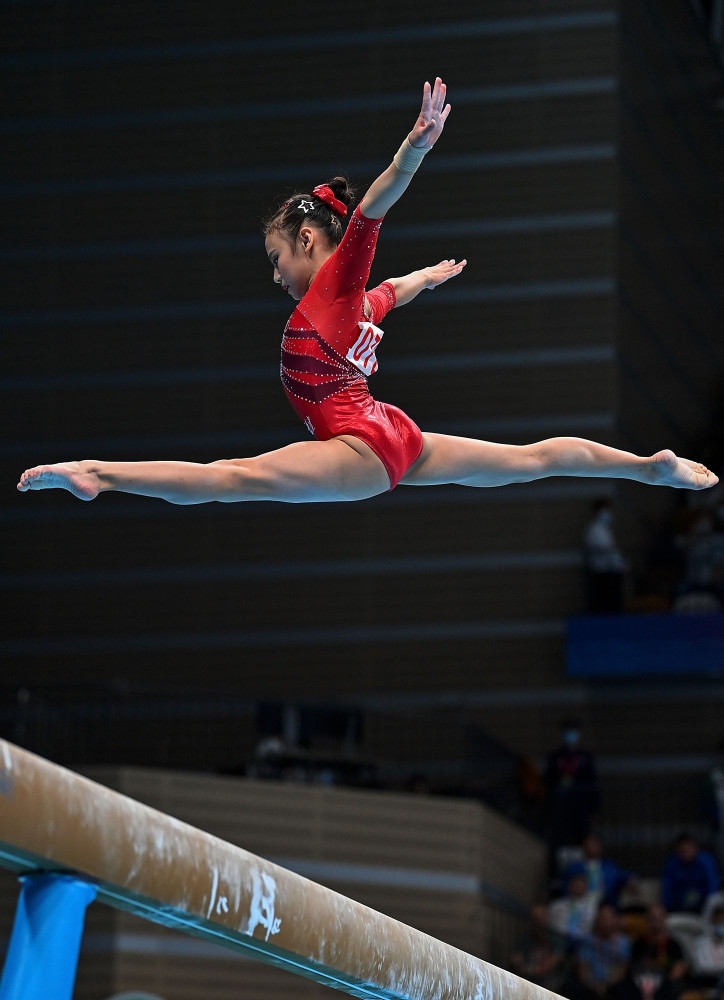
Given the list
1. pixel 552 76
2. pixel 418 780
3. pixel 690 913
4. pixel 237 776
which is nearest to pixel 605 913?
pixel 690 913

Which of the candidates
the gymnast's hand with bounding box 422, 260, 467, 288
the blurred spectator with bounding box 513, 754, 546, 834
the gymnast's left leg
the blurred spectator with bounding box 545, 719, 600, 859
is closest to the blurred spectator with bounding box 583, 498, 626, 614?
the blurred spectator with bounding box 545, 719, 600, 859

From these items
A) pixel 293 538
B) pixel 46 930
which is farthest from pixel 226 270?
pixel 46 930

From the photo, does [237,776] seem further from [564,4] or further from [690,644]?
[564,4]

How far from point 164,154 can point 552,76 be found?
4.42 meters

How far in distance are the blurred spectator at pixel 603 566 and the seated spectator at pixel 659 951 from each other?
4298 millimetres

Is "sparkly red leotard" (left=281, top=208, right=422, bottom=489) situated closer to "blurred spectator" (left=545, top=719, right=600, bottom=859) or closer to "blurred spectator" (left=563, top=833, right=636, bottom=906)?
"blurred spectator" (left=563, top=833, right=636, bottom=906)

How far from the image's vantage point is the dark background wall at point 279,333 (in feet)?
53.2

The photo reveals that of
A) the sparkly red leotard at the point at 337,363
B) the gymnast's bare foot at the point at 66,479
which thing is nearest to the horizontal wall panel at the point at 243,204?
the sparkly red leotard at the point at 337,363

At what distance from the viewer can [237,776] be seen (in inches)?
510

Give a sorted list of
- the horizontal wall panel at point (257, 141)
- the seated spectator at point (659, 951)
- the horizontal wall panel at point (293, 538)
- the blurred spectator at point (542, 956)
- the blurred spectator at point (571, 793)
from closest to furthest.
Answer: the seated spectator at point (659, 951) < the blurred spectator at point (542, 956) < the blurred spectator at point (571, 793) < the horizontal wall panel at point (293, 538) < the horizontal wall panel at point (257, 141)

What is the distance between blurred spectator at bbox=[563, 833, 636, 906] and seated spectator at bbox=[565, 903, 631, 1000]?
762 millimetres

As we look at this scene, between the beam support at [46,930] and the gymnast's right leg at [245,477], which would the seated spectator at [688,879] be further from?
the beam support at [46,930]

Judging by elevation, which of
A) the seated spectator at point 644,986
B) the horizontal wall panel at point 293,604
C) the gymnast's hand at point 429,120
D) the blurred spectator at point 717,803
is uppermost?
the horizontal wall panel at point 293,604

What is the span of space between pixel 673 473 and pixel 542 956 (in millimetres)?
8290
